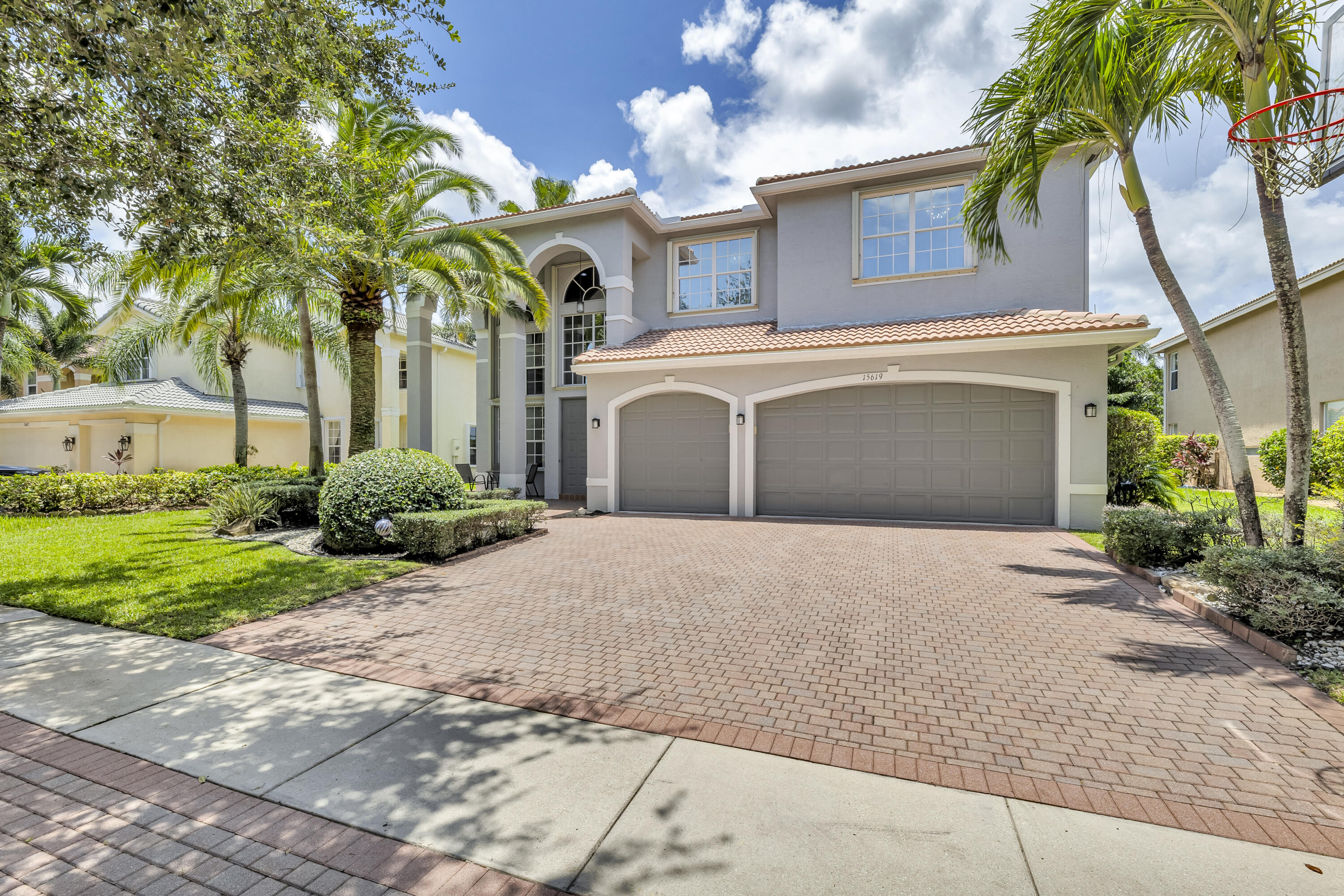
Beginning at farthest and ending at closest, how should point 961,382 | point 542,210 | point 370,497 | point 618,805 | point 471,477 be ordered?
point 471,477 → point 542,210 → point 961,382 → point 370,497 → point 618,805

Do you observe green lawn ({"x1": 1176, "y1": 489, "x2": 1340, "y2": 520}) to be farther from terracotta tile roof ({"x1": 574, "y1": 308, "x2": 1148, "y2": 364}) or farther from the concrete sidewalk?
the concrete sidewalk

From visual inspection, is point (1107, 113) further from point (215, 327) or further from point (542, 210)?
point (215, 327)

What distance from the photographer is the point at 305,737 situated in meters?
3.64

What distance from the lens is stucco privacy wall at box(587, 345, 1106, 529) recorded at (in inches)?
440

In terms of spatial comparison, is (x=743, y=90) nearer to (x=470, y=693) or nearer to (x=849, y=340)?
(x=849, y=340)

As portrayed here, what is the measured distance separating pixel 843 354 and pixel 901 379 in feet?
4.26

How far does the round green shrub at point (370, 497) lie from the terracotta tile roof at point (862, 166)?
34.0ft

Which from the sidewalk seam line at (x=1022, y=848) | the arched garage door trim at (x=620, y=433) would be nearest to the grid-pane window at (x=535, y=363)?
the arched garage door trim at (x=620, y=433)

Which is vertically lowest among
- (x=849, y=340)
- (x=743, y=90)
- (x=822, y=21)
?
(x=849, y=340)

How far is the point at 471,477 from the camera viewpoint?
1905 cm

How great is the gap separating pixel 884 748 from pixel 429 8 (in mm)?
8477

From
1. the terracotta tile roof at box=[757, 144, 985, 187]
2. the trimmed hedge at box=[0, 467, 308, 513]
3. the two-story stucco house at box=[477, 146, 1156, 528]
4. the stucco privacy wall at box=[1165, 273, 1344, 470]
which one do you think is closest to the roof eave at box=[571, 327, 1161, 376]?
the two-story stucco house at box=[477, 146, 1156, 528]

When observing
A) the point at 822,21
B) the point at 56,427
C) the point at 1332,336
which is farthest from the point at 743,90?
the point at 56,427

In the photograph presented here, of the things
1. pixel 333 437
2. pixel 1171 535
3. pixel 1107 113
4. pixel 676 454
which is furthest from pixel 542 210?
pixel 333 437
